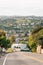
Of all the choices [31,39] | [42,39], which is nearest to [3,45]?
[31,39]

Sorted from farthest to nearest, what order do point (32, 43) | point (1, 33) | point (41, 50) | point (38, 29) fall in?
point (1, 33) → point (38, 29) → point (32, 43) → point (41, 50)

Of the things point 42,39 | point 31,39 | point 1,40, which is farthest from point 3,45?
point 42,39

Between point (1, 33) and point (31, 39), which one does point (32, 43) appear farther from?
point (1, 33)

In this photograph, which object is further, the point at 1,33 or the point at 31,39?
the point at 1,33

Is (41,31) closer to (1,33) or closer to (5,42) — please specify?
(5,42)

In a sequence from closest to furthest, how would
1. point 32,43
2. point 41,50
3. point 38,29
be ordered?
point 41,50 → point 32,43 → point 38,29

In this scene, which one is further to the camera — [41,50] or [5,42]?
[5,42]

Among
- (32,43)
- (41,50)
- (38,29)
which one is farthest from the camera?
(38,29)

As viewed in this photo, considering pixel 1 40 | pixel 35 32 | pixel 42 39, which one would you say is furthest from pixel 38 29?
pixel 42 39
